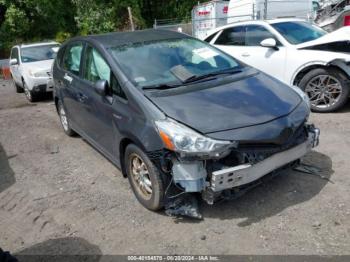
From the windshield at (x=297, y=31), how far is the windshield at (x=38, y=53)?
248 inches

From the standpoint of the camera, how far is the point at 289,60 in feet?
21.5

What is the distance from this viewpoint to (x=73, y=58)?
211 inches

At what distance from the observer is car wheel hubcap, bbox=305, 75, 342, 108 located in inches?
239

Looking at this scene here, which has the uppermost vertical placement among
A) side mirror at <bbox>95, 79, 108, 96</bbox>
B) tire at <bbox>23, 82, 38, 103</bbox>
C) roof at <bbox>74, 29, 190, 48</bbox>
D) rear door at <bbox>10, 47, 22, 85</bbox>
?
roof at <bbox>74, 29, 190, 48</bbox>

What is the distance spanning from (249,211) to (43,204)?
2.23m

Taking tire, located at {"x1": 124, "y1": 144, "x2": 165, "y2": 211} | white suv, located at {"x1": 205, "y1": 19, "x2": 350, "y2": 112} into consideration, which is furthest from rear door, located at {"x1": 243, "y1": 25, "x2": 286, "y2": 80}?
tire, located at {"x1": 124, "y1": 144, "x2": 165, "y2": 211}

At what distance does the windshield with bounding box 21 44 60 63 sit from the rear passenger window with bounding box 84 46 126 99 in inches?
246

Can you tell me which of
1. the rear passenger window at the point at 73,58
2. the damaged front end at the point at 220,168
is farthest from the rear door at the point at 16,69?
the damaged front end at the point at 220,168

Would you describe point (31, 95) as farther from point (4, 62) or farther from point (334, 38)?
point (4, 62)

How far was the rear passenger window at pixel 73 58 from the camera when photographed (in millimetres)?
5077

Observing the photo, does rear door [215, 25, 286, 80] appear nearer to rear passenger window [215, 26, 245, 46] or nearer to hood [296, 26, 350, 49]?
rear passenger window [215, 26, 245, 46]

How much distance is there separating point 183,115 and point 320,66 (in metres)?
3.77

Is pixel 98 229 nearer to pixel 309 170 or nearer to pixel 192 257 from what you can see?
pixel 192 257

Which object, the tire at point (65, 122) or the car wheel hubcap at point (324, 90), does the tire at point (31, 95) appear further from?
the car wheel hubcap at point (324, 90)
